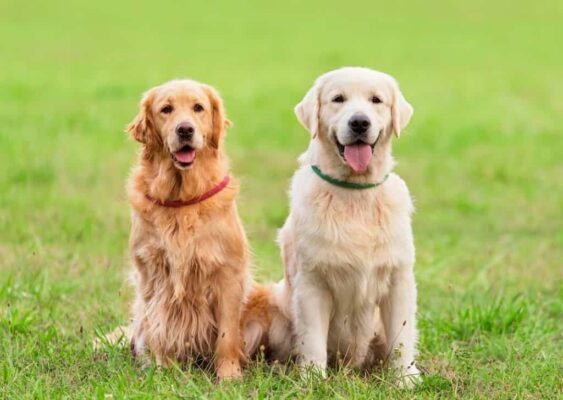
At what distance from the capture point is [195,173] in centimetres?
542

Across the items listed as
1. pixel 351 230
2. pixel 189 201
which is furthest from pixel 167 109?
pixel 351 230

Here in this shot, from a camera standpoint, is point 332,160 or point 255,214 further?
point 255,214

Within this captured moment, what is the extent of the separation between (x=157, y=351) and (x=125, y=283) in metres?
1.64

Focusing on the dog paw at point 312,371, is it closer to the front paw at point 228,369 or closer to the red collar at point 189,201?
the front paw at point 228,369

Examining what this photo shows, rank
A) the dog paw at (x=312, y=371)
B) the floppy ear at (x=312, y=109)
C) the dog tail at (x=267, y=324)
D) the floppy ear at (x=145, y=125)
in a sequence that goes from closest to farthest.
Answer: the dog paw at (x=312, y=371) → the floppy ear at (x=312, y=109) → the floppy ear at (x=145, y=125) → the dog tail at (x=267, y=324)

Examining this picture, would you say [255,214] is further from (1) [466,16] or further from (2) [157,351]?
(1) [466,16]

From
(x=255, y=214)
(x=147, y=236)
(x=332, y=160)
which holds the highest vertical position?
(x=332, y=160)

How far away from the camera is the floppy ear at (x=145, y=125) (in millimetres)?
5438

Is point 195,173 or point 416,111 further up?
point 195,173

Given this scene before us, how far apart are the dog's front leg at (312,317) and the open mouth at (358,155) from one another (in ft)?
1.82

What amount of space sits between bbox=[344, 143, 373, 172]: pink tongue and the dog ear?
723 mm

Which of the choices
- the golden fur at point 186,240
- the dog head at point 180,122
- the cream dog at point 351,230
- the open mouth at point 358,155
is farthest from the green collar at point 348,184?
the dog head at point 180,122

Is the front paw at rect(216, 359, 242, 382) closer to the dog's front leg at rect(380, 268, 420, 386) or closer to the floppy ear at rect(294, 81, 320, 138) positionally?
the dog's front leg at rect(380, 268, 420, 386)

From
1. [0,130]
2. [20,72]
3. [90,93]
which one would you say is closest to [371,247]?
[0,130]
